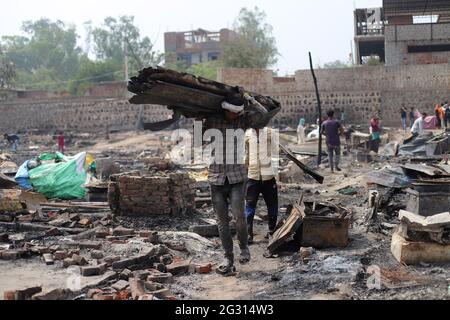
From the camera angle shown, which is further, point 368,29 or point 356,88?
point 368,29

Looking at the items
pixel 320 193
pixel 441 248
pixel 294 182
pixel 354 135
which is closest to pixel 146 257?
pixel 441 248

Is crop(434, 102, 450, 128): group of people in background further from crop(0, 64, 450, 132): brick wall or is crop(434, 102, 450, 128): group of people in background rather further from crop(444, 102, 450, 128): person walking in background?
crop(0, 64, 450, 132): brick wall

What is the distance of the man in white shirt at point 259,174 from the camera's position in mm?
7094

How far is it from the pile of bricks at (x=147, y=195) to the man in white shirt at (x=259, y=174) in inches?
58.2

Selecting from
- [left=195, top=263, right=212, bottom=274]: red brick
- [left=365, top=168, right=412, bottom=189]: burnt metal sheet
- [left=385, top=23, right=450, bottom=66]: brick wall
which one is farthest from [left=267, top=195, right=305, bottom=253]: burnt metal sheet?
[left=385, top=23, right=450, bottom=66]: brick wall

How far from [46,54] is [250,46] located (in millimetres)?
39293

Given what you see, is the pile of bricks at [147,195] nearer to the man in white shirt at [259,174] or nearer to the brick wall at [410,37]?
the man in white shirt at [259,174]

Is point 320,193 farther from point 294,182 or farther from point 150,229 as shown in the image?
point 150,229

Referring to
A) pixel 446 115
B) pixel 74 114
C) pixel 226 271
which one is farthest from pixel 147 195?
pixel 74 114

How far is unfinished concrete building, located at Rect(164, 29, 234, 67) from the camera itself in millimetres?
56525

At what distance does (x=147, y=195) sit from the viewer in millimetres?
8266

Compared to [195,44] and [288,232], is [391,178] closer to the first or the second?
[288,232]

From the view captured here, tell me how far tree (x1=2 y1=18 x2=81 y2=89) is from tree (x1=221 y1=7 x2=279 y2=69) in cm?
2248
